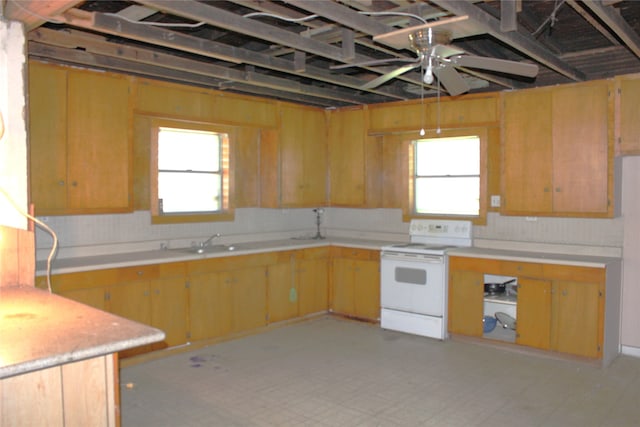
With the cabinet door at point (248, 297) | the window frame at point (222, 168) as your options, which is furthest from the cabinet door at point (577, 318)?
the window frame at point (222, 168)

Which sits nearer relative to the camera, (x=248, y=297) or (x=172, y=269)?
(x=172, y=269)

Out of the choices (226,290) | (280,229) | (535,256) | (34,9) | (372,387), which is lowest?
(372,387)

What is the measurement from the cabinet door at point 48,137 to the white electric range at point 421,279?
3.11 metres

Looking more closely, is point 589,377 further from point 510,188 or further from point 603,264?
point 510,188

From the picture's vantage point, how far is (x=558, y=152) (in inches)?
190

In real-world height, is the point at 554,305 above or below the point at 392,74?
below

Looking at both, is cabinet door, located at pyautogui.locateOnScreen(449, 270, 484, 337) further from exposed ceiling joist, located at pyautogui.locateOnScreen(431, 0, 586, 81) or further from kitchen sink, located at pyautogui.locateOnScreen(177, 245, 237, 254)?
kitchen sink, located at pyautogui.locateOnScreen(177, 245, 237, 254)

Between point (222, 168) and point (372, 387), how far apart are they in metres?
2.87

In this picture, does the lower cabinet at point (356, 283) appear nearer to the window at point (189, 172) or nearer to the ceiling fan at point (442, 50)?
the window at point (189, 172)

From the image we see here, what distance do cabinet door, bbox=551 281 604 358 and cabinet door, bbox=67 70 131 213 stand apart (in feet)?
12.5

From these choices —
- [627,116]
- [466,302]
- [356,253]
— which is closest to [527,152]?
[627,116]

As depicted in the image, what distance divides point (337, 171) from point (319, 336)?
2107mm

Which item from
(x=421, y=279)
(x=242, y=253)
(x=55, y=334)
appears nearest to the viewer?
(x=55, y=334)

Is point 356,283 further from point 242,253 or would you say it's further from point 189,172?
point 189,172
